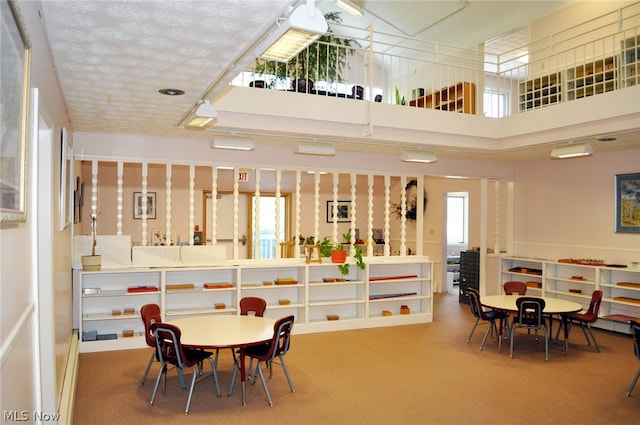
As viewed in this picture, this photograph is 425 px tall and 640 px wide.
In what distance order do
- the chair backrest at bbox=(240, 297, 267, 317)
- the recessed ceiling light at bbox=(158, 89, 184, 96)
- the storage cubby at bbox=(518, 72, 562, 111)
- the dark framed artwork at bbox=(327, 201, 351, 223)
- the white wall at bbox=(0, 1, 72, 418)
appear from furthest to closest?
the dark framed artwork at bbox=(327, 201, 351, 223), the storage cubby at bbox=(518, 72, 562, 111), the chair backrest at bbox=(240, 297, 267, 317), the recessed ceiling light at bbox=(158, 89, 184, 96), the white wall at bbox=(0, 1, 72, 418)

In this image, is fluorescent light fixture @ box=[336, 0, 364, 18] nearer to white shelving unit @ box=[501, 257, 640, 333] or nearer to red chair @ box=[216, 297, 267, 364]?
white shelving unit @ box=[501, 257, 640, 333]

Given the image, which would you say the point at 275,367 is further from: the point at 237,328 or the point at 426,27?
the point at 426,27

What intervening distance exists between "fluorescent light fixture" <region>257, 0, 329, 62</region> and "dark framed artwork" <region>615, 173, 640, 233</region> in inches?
277

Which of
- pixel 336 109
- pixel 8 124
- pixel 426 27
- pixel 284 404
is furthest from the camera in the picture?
pixel 426 27

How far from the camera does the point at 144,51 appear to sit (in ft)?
10.9

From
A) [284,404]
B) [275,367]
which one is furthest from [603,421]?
[275,367]

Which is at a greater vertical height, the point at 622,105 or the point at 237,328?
the point at 622,105

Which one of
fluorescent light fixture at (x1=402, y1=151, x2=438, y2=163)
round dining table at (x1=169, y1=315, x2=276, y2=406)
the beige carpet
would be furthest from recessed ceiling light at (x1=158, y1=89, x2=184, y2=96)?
fluorescent light fixture at (x1=402, y1=151, x2=438, y2=163)

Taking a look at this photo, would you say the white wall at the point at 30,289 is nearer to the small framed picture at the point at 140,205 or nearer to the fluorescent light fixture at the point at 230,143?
the fluorescent light fixture at the point at 230,143

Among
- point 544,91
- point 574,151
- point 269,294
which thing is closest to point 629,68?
point 544,91

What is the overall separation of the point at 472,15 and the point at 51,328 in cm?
910

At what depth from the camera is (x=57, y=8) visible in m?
2.65

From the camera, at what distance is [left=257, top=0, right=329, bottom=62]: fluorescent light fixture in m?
2.61

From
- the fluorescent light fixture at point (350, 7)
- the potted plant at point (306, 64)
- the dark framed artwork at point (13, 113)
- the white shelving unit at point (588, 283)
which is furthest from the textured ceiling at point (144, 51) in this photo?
the white shelving unit at point (588, 283)
